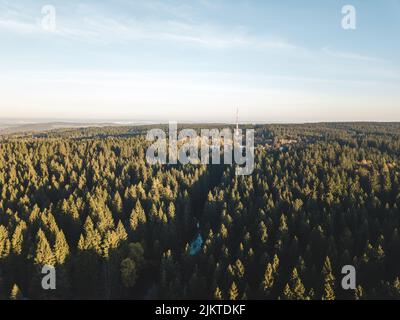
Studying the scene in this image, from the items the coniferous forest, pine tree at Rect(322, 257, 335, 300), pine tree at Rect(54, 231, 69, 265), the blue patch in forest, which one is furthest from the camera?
the blue patch in forest

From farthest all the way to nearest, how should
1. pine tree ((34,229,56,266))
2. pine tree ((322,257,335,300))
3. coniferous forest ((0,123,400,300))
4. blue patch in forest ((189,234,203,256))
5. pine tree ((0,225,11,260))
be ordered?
1. blue patch in forest ((189,234,203,256))
2. pine tree ((0,225,11,260))
3. pine tree ((34,229,56,266))
4. coniferous forest ((0,123,400,300))
5. pine tree ((322,257,335,300))

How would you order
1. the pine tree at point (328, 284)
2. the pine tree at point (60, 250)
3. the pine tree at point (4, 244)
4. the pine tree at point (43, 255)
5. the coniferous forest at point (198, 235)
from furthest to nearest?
the pine tree at point (4, 244) → the pine tree at point (60, 250) → the pine tree at point (43, 255) → the coniferous forest at point (198, 235) → the pine tree at point (328, 284)

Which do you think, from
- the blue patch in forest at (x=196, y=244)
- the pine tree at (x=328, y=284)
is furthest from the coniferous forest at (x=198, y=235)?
the blue patch in forest at (x=196, y=244)

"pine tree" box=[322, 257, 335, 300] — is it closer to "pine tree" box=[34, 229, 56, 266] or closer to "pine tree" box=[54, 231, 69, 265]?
"pine tree" box=[54, 231, 69, 265]

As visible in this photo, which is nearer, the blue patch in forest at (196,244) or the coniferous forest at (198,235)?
the coniferous forest at (198,235)

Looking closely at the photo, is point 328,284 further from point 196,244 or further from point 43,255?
point 43,255

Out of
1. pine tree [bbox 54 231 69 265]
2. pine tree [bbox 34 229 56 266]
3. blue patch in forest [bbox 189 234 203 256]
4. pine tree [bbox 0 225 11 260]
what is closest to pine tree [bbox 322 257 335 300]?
blue patch in forest [bbox 189 234 203 256]

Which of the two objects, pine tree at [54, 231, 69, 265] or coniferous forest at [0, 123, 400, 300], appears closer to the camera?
coniferous forest at [0, 123, 400, 300]

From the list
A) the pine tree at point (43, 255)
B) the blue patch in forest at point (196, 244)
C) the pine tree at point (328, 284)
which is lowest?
the blue patch in forest at point (196, 244)

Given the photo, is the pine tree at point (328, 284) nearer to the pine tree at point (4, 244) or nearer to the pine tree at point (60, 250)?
the pine tree at point (60, 250)
